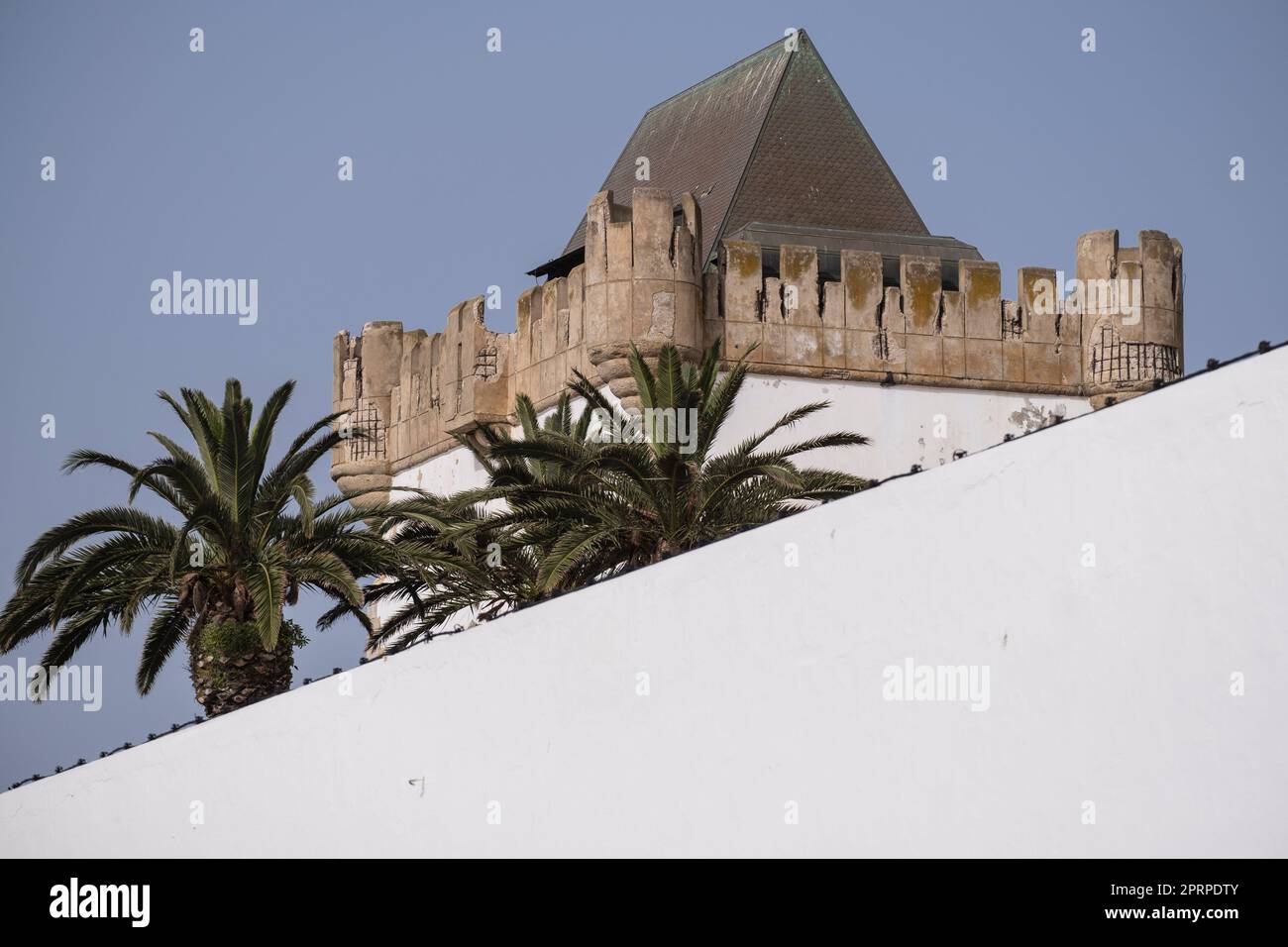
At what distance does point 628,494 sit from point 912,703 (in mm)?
11437

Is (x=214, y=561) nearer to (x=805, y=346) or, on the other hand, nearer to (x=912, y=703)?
(x=805, y=346)

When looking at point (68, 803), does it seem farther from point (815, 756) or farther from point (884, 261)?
point (884, 261)

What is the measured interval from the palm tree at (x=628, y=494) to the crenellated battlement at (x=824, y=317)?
2.55 metres

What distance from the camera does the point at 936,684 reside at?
457 inches

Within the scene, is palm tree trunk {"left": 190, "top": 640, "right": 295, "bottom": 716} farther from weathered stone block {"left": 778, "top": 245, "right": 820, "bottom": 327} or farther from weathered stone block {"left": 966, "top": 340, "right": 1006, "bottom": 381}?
weathered stone block {"left": 966, "top": 340, "right": 1006, "bottom": 381}

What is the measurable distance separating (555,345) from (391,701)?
1586 cm

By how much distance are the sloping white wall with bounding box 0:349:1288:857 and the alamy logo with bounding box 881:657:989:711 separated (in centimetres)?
5

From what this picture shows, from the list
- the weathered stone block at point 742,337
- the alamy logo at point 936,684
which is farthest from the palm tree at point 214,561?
the alamy logo at point 936,684
